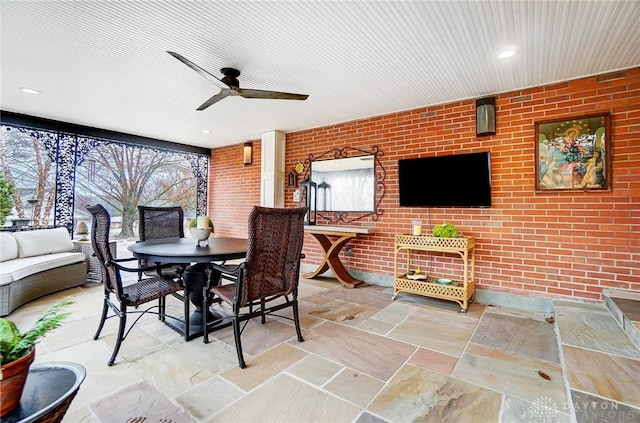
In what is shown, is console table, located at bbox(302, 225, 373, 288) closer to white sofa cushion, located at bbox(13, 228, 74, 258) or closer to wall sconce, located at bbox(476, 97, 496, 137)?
wall sconce, located at bbox(476, 97, 496, 137)

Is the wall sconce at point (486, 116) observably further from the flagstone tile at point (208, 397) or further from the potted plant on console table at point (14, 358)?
the potted plant on console table at point (14, 358)

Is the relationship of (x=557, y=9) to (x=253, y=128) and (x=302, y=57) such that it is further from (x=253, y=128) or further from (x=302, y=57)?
(x=253, y=128)

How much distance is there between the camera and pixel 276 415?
1490mm

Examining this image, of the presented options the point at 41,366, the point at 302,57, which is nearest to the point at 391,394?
the point at 41,366

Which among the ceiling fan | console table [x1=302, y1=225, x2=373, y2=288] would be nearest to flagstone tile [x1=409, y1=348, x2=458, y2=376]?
console table [x1=302, y1=225, x2=373, y2=288]

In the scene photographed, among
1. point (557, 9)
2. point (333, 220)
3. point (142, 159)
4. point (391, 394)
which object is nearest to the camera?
point (391, 394)

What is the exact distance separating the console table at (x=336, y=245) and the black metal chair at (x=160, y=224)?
167 cm

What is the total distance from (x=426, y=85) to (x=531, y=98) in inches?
44.0

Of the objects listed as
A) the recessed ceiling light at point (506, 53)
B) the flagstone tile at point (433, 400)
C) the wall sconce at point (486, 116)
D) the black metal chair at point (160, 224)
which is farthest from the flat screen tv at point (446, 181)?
the black metal chair at point (160, 224)

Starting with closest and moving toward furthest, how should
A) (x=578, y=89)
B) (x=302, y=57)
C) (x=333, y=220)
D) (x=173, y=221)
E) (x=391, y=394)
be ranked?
(x=391, y=394)
(x=302, y=57)
(x=578, y=89)
(x=173, y=221)
(x=333, y=220)

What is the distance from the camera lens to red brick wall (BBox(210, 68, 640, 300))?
105 inches

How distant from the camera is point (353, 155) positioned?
437 centimetres

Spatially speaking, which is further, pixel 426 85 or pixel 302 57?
pixel 426 85

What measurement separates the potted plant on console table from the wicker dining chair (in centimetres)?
112
